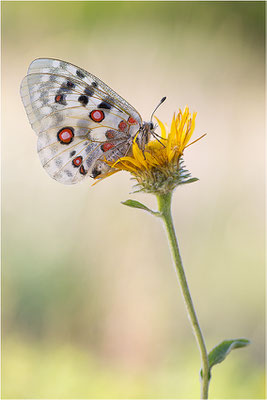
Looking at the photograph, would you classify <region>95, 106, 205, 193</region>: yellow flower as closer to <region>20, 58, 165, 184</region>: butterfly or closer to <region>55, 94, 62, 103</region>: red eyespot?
<region>20, 58, 165, 184</region>: butterfly

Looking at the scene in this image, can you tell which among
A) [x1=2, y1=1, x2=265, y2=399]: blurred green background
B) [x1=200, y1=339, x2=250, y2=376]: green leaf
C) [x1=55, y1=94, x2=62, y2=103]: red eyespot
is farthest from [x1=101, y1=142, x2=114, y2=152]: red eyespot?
[x1=2, y1=1, x2=265, y2=399]: blurred green background

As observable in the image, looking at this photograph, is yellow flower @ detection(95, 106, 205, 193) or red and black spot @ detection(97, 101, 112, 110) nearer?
yellow flower @ detection(95, 106, 205, 193)

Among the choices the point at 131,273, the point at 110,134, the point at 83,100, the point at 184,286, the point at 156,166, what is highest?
the point at 83,100

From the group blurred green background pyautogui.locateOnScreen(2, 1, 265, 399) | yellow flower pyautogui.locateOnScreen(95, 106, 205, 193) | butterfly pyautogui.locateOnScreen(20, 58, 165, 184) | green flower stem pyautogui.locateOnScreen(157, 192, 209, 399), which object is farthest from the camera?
blurred green background pyautogui.locateOnScreen(2, 1, 265, 399)

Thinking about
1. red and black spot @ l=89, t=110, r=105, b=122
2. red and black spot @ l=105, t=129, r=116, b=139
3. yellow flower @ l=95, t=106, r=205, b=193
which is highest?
red and black spot @ l=89, t=110, r=105, b=122

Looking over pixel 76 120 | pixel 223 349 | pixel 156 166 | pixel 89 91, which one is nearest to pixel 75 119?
pixel 76 120

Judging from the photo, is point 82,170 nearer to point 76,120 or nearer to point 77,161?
point 77,161

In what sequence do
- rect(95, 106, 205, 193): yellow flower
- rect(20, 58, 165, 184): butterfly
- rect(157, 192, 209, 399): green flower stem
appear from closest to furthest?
rect(157, 192, 209, 399): green flower stem, rect(95, 106, 205, 193): yellow flower, rect(20, 58, 165, 184): butterfly
